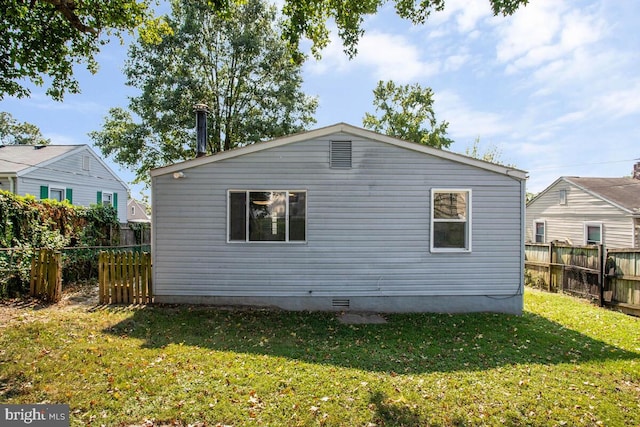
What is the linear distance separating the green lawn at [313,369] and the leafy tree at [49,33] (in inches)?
237

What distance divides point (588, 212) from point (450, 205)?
1172cm

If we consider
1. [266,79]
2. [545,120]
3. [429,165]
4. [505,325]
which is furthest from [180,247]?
[545,120]

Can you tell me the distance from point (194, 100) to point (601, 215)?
20.9 metres

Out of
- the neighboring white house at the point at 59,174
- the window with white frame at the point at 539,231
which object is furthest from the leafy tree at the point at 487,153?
the neighboring white house at the point at 59,174

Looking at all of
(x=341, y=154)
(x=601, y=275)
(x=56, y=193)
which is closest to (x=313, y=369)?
(x=341, y=154)

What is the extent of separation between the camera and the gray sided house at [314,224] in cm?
782

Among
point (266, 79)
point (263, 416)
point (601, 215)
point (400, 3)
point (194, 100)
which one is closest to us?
point (263, 416)

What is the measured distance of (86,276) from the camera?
34.3 ft

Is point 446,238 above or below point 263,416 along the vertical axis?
above

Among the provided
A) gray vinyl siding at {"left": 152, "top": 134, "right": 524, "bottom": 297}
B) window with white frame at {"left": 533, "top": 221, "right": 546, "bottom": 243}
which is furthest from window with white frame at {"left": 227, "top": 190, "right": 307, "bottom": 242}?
window with white frame at {"left": 533, "top": 221, "right": 546, "bottom": 243}

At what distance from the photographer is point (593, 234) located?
1507cm

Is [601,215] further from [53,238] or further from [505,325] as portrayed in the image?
[53,238]

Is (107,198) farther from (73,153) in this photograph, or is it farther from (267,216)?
(267,216)

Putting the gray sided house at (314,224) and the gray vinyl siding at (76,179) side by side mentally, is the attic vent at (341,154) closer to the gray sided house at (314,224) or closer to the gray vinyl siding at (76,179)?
the gray sided house at (314,224)
